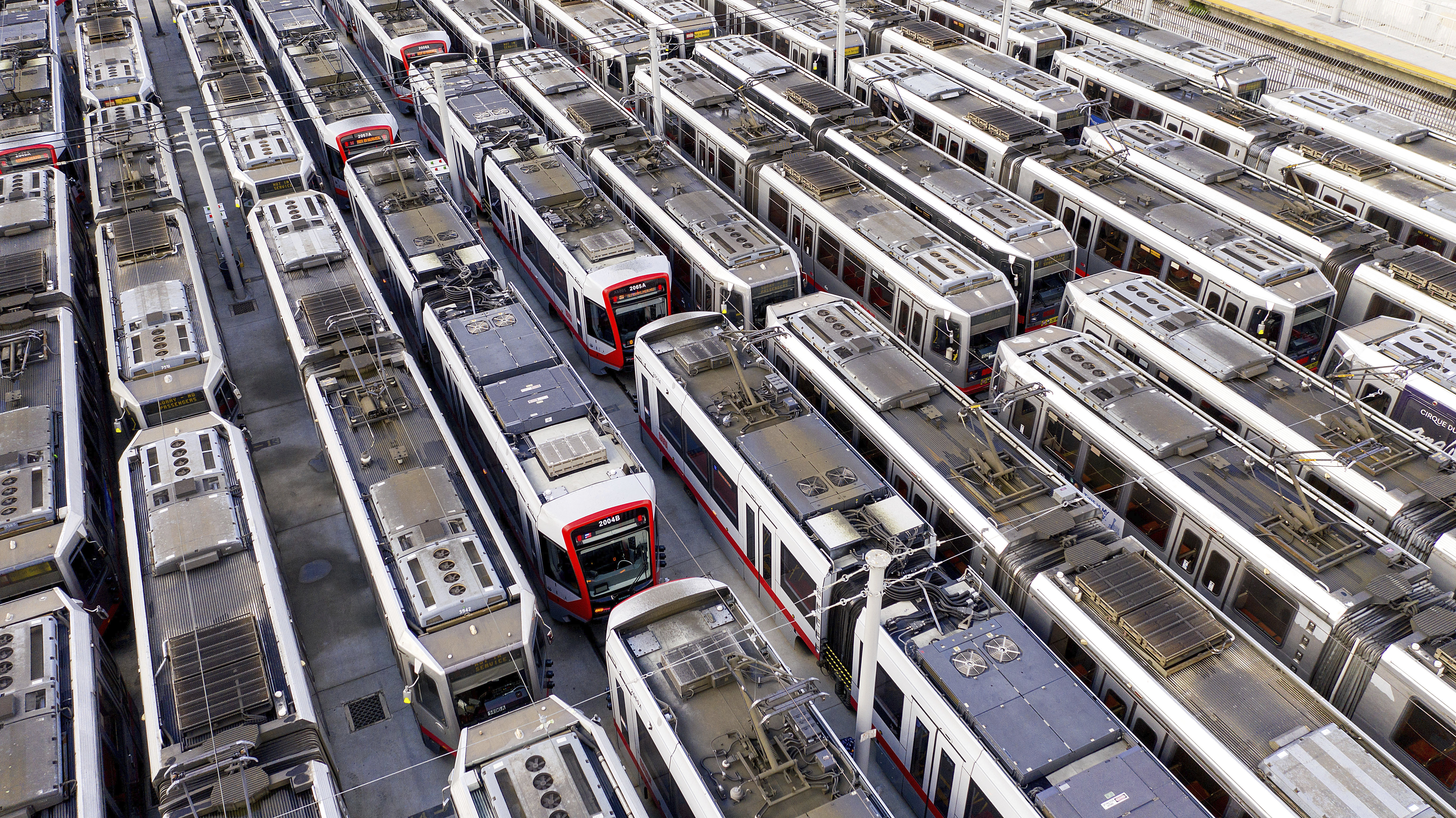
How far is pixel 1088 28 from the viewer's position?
47562 millimetres

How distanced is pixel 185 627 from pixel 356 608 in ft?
19.0

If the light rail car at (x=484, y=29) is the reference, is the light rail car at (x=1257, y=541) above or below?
below

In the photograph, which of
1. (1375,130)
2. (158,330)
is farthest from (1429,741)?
(158,330)

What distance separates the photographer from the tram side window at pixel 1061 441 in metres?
23.5

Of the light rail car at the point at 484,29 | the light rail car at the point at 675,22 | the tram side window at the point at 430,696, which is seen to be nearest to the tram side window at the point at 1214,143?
the light rail car at the point at 675,22

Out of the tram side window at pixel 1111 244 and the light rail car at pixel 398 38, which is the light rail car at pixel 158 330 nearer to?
the light rail car at pixel 398 38

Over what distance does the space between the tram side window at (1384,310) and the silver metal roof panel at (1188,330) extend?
534 centimetres

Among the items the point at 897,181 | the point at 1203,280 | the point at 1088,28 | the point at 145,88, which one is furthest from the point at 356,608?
the point at 1088,28

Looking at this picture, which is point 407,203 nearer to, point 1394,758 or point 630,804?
point 630,804

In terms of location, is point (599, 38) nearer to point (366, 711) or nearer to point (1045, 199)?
point (1045, 199)

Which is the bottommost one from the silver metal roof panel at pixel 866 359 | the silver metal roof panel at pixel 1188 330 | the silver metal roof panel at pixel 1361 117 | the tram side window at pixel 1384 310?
the tram side window at pixel 1384 310

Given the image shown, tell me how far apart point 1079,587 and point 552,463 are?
10.9 meters

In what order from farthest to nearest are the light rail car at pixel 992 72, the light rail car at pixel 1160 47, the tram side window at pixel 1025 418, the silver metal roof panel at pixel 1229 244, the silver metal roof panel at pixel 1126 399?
the light rail car at pixel 1160 47, the light rail car at pixel 992 72, the silver metal roof panel at pixel 1229 244, the tram side window at pixel 1025 418, the silver metal roof panel at pixel 1126 399

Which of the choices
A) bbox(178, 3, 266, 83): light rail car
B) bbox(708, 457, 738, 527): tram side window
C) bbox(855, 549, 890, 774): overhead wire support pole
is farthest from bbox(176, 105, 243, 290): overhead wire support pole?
bbox(855, 549, 890, 774): overhead wire support pole
